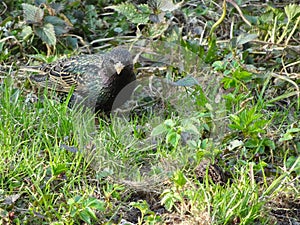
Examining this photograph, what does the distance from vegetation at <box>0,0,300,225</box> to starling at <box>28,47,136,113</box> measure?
114 mm

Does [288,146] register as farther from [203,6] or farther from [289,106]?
[203,6]

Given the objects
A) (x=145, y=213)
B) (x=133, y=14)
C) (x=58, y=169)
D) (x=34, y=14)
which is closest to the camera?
(x=145, y=213)

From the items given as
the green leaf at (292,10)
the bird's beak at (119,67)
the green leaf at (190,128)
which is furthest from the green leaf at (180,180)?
the green leaf at (292,10)

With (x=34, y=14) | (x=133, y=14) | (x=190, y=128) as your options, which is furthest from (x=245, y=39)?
(x=34, y=14)

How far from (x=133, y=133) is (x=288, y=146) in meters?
0.95

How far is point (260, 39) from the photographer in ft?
18.1

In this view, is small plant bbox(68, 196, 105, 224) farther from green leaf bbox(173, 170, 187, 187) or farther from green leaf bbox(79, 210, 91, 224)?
green leaf bbox(173, 170, 187, 187)

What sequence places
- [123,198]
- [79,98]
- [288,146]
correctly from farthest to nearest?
[79,98]
[288,146]
[123,198]

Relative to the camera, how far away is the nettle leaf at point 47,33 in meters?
5.35

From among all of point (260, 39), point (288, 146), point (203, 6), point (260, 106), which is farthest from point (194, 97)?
point (203, 6)

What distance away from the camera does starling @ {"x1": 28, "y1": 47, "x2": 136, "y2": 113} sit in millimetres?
4625

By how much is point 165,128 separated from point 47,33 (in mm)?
1826

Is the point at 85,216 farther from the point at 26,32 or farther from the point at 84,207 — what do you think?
the point at 26,32

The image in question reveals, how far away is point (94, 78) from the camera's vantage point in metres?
4.73
